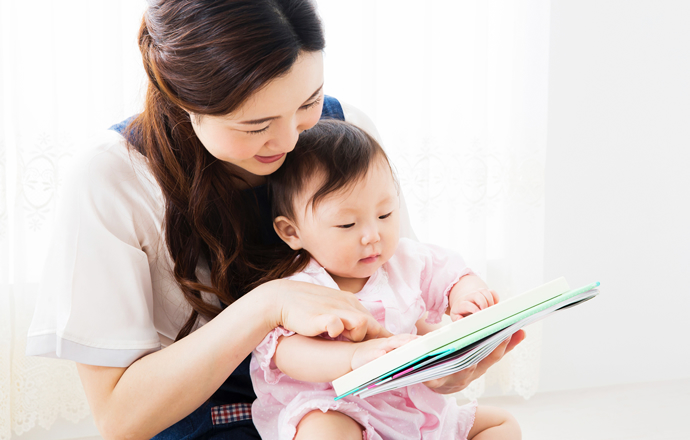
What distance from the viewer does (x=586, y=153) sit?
2.61 m

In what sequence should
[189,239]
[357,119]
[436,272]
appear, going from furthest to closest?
[357,119] → [436,272] → [189,239]

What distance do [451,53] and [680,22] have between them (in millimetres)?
1133

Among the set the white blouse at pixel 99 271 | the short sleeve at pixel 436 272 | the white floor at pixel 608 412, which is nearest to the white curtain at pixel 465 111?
the white floor at pixel 608 412

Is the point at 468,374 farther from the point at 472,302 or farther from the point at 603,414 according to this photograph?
the point at 603,414

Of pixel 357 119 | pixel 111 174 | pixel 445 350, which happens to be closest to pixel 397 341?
pixel 445 350

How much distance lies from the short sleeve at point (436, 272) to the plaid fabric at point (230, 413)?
1.43 feet

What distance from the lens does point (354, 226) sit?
1140 mm

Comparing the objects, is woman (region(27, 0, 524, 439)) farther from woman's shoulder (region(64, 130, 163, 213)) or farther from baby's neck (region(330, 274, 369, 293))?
baby's neck (region(330, 274, 369, 293))

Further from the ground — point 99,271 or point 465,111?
point 99,271

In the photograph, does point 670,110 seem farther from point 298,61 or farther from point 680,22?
point 298,61

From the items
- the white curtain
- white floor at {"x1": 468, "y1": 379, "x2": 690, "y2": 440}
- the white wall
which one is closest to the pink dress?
the white curtain

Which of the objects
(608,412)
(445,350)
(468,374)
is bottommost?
(608,412)

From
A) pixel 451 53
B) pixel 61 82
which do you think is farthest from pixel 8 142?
pixel 451 53

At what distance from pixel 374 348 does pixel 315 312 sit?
12 cm
